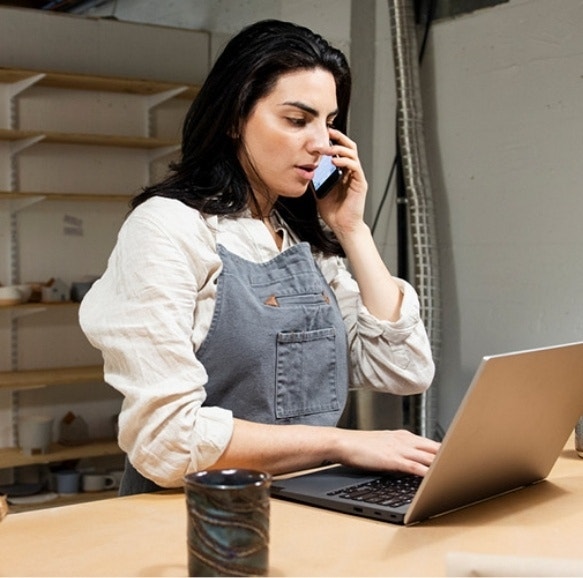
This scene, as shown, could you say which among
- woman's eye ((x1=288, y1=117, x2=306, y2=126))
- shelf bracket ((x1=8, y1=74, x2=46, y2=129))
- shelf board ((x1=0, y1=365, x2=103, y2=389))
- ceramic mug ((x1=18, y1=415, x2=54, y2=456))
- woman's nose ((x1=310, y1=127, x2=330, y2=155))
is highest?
shelf bracket ((x1=8, y1=74, x2=46, y2=129))

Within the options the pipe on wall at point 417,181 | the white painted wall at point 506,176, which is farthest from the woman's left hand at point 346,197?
the pipe on wall at point 417,181

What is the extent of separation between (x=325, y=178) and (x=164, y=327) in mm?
639

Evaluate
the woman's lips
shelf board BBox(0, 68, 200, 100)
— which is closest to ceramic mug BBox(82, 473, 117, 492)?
shelf board BBox(0, 68, 200, 100)

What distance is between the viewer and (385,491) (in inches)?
55.1

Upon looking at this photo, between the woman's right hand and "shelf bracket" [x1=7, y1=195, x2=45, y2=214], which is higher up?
"shelf bracket" [x1=7, y1=195, x2=45, y2=214]

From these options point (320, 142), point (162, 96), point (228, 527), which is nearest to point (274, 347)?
point (320, 142)

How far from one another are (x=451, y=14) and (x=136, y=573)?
287cm

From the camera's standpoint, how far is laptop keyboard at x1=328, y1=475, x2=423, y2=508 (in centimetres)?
134

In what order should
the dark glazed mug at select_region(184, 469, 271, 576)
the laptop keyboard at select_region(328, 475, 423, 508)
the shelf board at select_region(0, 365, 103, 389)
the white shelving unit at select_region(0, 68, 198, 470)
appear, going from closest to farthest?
the dark glazed mug at select_region(184, 469, 271, 576), the laptop keyboard at select_region(328, 475, 423, 508), the shelf board at select_region(0, 365, 103, 389), the white shelving unit at select_region(0, 68, 198, 470)

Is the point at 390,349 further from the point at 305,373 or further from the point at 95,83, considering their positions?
the point at 95,83

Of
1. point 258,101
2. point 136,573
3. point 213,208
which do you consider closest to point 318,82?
point 258,101

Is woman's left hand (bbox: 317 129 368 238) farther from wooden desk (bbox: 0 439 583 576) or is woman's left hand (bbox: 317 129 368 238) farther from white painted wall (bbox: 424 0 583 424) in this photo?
white painted wall (bbox: 424 0 583 424)

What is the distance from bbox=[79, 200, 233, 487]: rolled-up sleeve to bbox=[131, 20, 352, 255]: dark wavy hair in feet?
0.63

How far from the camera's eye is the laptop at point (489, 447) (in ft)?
3.94
